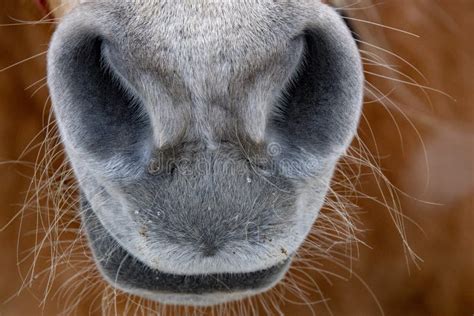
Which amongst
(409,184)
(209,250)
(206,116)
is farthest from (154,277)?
(409,184)

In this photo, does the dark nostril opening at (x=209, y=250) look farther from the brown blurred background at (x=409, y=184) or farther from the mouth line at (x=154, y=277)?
the brown blurred background at (x=409, y=184)

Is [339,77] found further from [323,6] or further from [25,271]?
[25,271]

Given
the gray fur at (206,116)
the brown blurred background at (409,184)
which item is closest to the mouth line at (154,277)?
the gray fur at (206,116)

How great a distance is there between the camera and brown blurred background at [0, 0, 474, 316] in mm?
1427

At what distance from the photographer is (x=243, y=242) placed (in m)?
0.70

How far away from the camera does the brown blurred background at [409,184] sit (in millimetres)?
1427

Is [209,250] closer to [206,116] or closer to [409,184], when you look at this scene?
[206,116]

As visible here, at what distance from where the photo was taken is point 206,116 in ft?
2.12

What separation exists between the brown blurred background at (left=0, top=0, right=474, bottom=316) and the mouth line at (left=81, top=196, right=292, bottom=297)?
Result: 617mm

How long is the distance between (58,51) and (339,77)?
1.00 ft

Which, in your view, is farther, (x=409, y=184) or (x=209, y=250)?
(x=409, y=184)

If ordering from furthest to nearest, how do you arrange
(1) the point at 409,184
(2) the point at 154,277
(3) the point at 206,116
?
(1) the point at 409,184 → (2) the point at 154,277 → (3) the point at 206,116

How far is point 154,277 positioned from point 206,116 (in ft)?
0.88

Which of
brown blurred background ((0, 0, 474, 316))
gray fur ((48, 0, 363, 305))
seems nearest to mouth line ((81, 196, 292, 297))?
gray fur ((48, 0, 363, 305))
